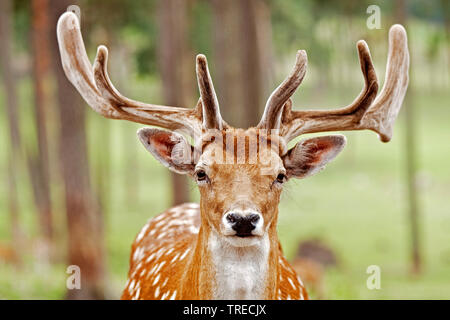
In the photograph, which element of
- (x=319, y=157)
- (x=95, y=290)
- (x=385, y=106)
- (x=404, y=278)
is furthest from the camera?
(x=404, y=278)

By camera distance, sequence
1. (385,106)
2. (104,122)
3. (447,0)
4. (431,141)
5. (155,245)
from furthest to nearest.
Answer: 1. (431,141)
2. (447,0)
3. (104,122)
4. (155,245)
5. (385,106)

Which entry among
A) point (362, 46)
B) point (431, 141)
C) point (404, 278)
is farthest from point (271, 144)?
point (431, 141)

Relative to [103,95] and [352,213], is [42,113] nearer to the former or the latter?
[103,95]

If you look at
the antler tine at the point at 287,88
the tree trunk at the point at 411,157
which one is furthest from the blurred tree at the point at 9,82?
the antler tine at the point at 287,88

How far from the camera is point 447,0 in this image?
3055 centimetres

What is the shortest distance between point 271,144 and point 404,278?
19.8m

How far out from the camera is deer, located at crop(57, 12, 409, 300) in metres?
4.26

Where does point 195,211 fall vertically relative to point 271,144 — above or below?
below

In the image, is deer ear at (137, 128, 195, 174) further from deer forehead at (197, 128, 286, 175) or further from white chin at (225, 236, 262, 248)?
white chin at (225, 236, 262, 248)

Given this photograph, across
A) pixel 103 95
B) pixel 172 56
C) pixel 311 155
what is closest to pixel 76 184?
pixel 172 56

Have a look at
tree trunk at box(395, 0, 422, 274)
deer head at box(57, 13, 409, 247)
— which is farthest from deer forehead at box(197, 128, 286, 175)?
tree trunk at box(395, 0, 422, 274)

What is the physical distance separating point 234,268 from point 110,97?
4.51ft

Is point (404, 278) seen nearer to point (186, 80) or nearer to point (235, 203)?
point (186, 80)

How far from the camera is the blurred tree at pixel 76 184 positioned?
38.3 ft
